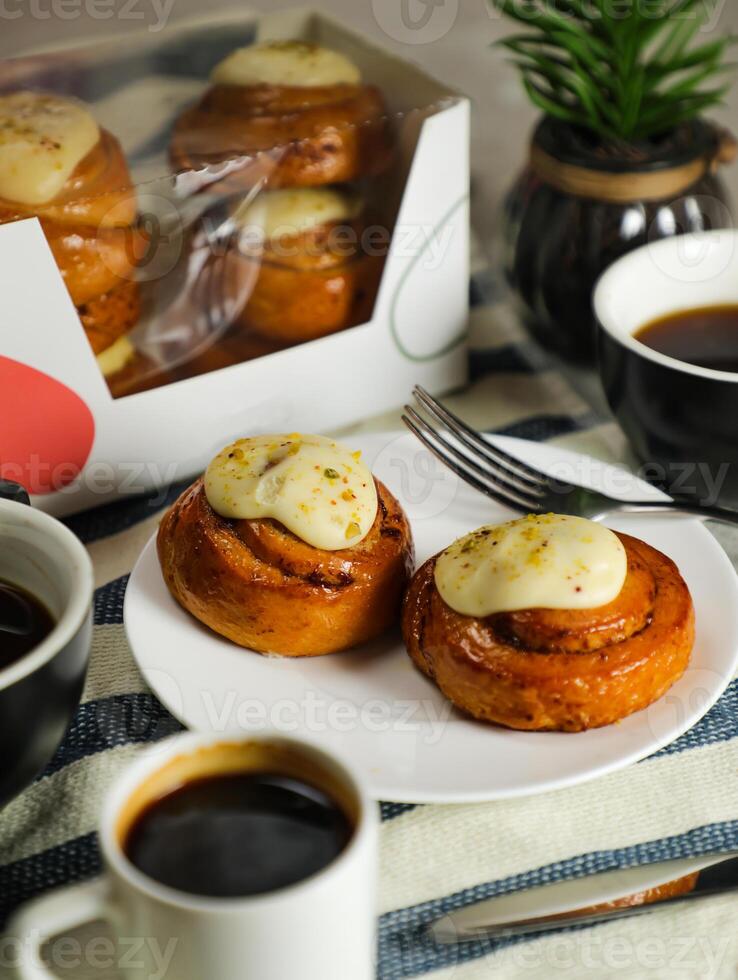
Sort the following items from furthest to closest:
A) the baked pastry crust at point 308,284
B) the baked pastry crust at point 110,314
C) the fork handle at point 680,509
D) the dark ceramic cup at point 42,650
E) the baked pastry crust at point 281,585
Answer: the baked pastry crust at point 308,284
the baked pastry crust at point 110,314
the fork handle at point 680,509
the baked pastry crust at point 281,585
the dark ceramic cup at point 42,650

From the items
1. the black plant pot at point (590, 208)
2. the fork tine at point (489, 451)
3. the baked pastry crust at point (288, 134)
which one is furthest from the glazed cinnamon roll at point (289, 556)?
the black plant pot at point (590, 208)

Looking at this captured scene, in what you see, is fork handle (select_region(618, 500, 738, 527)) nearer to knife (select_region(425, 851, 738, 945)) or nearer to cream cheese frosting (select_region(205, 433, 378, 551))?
cream cheese frosting (select_region(205, 433, 378, 551))

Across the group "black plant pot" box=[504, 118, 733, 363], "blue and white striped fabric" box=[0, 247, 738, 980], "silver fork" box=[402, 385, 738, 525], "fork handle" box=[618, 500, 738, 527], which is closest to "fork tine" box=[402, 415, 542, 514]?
"silver fork" box=[402, 385, 738, 525]

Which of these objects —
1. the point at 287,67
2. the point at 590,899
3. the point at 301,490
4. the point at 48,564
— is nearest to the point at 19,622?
the point at 48,564

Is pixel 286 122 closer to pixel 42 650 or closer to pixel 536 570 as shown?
pixel 536 570

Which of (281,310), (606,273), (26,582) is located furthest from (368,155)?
(26,582)

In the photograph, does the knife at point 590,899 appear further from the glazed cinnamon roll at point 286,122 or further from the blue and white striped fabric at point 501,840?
the glazed cinnamon roll at point 286,122
